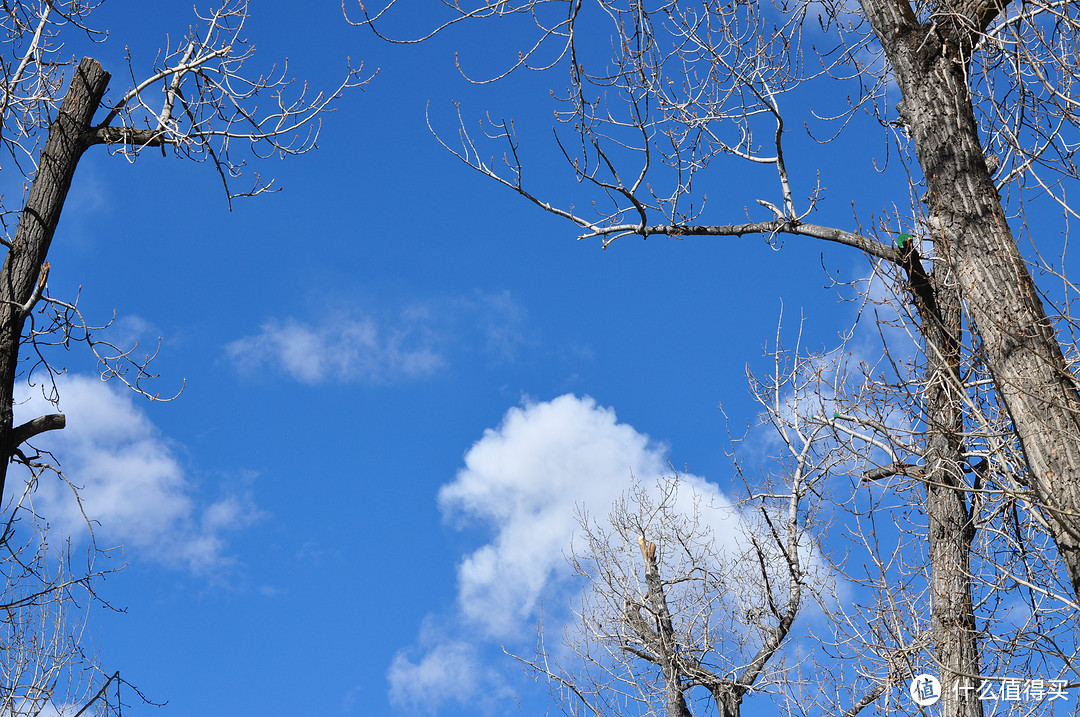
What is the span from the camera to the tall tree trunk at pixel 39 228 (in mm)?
4668

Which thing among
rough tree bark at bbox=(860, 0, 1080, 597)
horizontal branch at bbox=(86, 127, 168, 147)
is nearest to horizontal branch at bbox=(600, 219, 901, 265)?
rough tree bark at bbox=(860, 0, 1080, 597)

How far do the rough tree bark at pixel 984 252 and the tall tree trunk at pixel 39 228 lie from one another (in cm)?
523

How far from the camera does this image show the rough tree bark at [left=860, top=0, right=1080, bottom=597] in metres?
4.08

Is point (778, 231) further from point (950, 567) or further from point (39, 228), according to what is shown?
point (39, 228)

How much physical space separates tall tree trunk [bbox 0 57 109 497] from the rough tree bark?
5230 millimetres

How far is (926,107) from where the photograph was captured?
5027 millimetres

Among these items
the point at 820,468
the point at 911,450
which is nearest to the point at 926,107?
the point at 911,450

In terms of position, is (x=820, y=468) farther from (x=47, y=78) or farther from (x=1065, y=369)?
(x=47, y=78)

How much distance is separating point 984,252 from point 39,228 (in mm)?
5503

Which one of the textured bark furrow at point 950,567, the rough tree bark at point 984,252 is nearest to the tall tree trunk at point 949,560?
the textured bark furrow at point 950,567

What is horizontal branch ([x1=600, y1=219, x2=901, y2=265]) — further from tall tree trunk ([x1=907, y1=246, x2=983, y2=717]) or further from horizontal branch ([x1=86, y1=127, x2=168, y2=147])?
horizontal branch ([x1=86, y1=127, x2=168, y2=147])

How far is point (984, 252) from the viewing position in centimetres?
452

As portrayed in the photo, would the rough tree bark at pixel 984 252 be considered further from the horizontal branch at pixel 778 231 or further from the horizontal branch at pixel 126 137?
the horizontal branch at pixel 126 137

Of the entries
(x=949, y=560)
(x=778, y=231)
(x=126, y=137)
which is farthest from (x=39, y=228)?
(x=949, y=560)
